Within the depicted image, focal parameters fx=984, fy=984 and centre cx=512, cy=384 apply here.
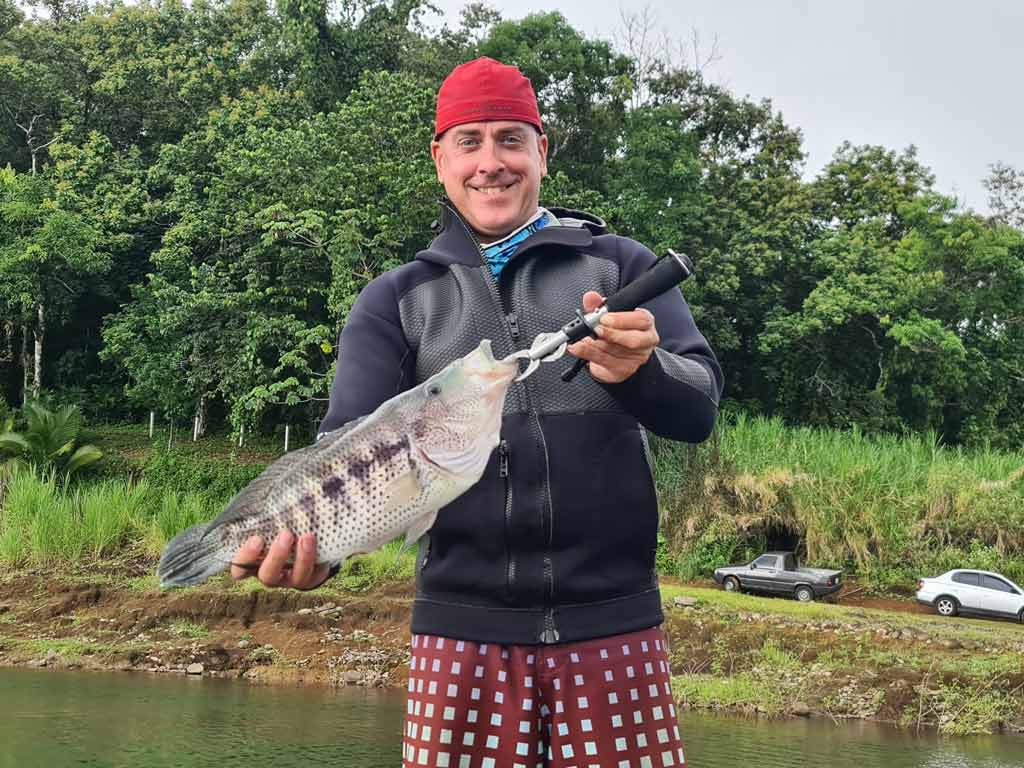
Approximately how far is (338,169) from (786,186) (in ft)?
43.1

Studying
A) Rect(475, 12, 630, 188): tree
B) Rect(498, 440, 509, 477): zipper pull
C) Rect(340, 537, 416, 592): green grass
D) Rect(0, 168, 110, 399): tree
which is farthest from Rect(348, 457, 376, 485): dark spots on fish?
Rect(475, 12, 630, 188): tree

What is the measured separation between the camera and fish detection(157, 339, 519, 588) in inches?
76.2

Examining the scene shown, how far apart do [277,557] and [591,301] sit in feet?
2.62

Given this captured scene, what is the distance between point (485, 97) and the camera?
2473 mm

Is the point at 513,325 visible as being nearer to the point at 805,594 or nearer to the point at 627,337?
the point at 627,337

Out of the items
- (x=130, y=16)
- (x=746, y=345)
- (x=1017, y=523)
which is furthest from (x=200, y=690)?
(x=130, y=16)

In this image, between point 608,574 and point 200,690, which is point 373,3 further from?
point 608,574

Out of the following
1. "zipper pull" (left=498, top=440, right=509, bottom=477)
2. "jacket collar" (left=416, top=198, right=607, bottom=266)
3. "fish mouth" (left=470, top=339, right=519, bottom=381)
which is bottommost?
"zipper pull" (left=498, top=440, right=509, bottom=477)

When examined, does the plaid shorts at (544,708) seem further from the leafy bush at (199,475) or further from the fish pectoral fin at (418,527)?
the leafy bush at (199,475)

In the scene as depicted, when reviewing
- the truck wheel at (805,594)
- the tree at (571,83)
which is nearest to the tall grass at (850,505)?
the truck wheel at (805,594)

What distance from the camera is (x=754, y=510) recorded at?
17.0 metres

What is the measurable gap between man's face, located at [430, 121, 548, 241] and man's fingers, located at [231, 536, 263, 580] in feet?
3.35

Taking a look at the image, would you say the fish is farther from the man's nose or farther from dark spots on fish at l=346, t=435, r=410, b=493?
the man's nose

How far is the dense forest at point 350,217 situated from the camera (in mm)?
20953
